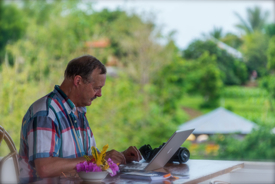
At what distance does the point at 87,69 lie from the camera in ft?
5.13

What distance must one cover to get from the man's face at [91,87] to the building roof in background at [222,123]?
543 cm

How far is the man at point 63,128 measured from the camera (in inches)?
53.0

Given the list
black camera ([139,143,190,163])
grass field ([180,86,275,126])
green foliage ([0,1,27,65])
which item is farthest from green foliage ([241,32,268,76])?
black camera ([139,143,190,163])

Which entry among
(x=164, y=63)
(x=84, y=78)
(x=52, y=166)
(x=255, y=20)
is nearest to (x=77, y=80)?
(x=84, y=78)

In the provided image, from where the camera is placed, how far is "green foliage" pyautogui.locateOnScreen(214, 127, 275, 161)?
249 inches

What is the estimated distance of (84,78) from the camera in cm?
157

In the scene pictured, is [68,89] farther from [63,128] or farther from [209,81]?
[209,81]

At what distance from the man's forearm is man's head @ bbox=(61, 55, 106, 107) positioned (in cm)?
35

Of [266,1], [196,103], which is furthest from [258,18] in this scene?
[196,103]

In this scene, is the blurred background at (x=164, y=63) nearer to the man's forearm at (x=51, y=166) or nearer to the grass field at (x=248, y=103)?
the grass field at (x=248, y=103)

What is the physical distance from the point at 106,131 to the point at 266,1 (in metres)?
3.98

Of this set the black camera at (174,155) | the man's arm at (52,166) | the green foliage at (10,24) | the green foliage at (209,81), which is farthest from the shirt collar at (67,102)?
the green foliage at (209,81)

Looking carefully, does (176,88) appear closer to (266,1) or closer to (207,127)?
(207,127)

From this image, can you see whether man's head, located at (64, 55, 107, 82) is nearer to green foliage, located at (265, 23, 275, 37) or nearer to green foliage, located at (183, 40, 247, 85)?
green foliage, located at (183, 40, 247, 85)
